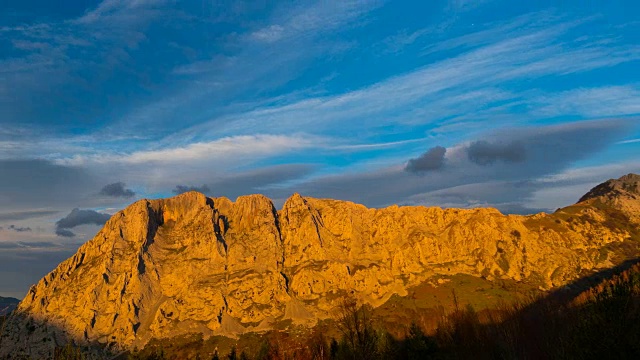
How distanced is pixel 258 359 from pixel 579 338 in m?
98.7

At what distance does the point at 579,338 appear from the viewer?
38.6 m

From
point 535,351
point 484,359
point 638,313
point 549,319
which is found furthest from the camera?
point 549,319

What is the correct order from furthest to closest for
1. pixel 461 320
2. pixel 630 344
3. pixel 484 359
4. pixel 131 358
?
pixel 461 320 < pixel 131 358 < pixel 484 359 < pixel 630 344

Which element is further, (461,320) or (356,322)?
(461,320)

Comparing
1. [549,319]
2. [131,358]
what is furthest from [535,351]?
[131,358]

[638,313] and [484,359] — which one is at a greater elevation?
[638,313]

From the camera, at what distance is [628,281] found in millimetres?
41250

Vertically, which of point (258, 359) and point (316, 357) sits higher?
point (316, 357)

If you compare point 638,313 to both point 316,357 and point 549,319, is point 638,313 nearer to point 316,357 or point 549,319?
point 316,357

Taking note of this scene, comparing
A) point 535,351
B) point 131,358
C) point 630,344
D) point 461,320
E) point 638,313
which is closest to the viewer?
point 630,344

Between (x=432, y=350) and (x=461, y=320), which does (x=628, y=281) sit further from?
(x=461, y=320)

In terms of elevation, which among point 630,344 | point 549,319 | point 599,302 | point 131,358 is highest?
point 599,302

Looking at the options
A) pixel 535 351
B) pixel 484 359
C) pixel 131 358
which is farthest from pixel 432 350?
pixel 131 358

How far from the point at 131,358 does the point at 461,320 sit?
4034 inches
